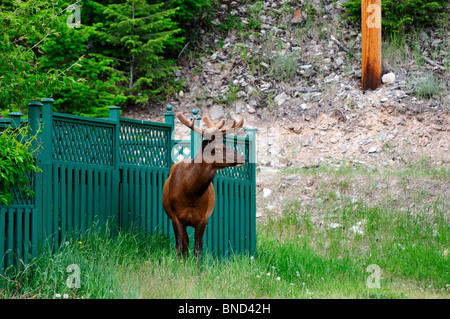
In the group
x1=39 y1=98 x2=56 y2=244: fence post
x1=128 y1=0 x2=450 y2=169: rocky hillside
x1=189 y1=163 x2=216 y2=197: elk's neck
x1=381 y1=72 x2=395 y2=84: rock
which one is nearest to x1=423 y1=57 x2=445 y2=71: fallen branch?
x1=128 y1=0 x2=450 y2=169: rocky hillside

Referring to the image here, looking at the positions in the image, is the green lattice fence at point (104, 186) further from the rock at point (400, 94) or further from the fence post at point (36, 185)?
the rock at point (400, 94)

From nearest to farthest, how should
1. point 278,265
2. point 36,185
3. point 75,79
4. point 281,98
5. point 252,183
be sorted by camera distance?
point 36,185 < point 278,265 < point 252,183 < point 75,79 < point 281,98

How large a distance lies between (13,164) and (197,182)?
197 cm

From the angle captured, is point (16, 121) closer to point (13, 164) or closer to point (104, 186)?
point (13, 164)

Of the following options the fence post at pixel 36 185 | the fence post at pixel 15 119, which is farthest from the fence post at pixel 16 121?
the fence post at pixel 36 185

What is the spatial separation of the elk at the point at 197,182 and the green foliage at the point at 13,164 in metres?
1.58

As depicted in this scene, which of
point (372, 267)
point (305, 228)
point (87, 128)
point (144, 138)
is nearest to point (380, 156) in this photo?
point (305, 228)

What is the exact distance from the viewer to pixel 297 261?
8844 millimetres

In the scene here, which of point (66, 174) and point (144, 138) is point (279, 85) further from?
point (66, 174)

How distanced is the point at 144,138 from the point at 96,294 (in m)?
2.85

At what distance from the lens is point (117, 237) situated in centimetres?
743

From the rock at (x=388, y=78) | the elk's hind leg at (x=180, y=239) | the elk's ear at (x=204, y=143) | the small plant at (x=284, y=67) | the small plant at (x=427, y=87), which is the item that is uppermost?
the small plant at (x=284, y=67)

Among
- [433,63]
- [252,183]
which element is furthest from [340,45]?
[252,183]

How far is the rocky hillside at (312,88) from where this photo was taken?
51.4 ft
